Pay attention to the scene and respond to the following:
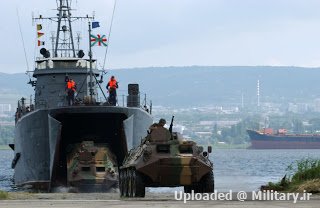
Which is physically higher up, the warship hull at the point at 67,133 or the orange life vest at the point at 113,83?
the orange life vest at the point at 113,83

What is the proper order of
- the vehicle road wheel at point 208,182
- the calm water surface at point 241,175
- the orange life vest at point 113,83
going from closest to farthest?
the vehicle road wheel at point 208,182, the orange life vest at point 113,83, the calm water surface at point 241,175

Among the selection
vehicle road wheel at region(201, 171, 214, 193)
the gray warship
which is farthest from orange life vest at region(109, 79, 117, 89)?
vehicle road wheel at region(201, 171, 214, 193)

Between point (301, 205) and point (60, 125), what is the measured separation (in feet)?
79.5

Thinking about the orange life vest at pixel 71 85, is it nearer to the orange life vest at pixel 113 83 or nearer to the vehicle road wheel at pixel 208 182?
the orange life vest at pixel 113 83

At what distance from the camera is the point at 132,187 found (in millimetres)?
30281

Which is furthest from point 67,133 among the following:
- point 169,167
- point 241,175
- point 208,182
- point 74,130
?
point 241,175

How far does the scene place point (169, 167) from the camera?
29.7m

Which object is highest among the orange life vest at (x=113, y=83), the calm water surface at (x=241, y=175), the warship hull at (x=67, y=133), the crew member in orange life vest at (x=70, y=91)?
the orange life vest at (x=113, y=83)

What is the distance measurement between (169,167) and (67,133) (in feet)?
56.3

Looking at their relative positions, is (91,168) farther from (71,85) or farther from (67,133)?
(71,85)

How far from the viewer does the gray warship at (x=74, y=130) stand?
4478cm

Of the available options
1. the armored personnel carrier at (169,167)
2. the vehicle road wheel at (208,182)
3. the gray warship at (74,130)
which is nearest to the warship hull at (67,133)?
the gray warship at (74,130)

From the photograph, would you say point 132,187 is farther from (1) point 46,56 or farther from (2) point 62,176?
(1) point 46,56

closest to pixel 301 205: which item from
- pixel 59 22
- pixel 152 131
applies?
pixel 152 131
